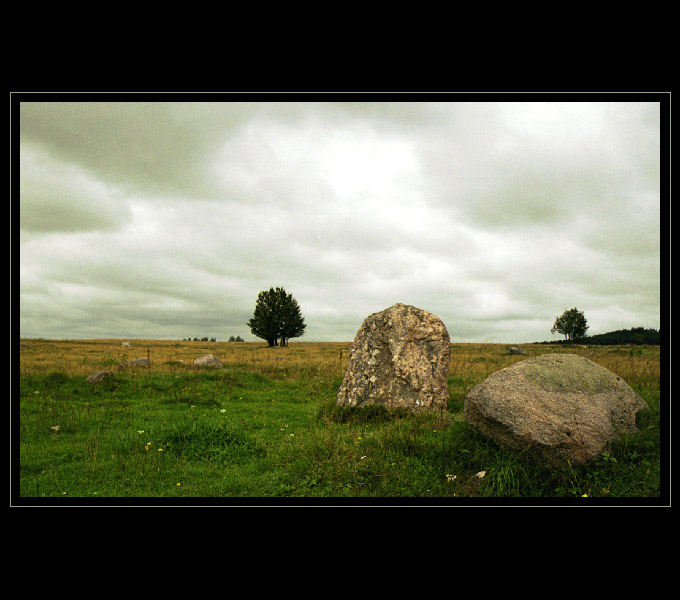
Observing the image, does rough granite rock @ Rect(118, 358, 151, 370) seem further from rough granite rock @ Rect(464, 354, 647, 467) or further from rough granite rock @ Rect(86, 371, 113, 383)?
rough granite rock @ Rect(464, 354, 647, 467)

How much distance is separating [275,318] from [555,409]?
173ft

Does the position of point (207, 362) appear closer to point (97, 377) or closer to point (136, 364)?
point (136, 364)

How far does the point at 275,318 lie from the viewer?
5703cm

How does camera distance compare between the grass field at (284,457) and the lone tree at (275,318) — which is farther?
the lone tree at (275,318)

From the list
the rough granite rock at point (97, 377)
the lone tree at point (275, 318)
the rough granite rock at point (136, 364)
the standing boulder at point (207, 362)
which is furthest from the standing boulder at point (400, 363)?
the lone tree at point (275, 318)

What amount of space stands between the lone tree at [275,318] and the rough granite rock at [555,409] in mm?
51348

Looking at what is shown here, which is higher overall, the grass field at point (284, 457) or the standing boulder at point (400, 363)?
the standing boulder at point (400, 363)

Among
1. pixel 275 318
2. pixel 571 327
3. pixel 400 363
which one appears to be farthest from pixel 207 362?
pixel 275 318

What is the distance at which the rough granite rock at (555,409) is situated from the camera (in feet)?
18.8

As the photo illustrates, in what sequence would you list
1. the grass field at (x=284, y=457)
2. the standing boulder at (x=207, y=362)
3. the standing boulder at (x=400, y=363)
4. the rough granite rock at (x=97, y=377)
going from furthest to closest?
the standing boulder at (x=207, y=362), the rough granite rock at (x=97, y=377), the standing boulder at (x=400, y=363), the grass field at (x=284, y=457)

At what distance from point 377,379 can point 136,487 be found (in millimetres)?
6350

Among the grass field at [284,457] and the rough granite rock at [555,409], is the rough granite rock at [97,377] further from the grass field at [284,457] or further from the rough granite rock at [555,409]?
the rough granite rock at [555,409]
